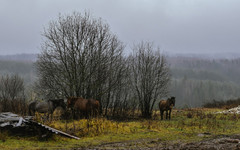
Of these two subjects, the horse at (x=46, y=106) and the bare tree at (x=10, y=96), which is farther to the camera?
the bare tree at (x=10, y=96)

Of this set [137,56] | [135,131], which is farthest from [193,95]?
[135,131]

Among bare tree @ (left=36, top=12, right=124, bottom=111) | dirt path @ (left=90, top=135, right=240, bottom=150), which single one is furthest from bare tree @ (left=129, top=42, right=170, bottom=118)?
dirt path @ (left=90, top=135, right=240, bottom=150)

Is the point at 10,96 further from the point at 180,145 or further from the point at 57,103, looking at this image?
the point at 180,145

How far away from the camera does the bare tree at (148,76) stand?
2264cm

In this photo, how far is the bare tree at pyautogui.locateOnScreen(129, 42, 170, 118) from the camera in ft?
74.3

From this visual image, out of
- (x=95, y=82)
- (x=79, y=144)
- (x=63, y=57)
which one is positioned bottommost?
(x=79, y=144)

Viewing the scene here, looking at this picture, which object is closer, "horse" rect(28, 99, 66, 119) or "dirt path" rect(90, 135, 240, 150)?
"dirt path" rect(90, 135, 240, 150)

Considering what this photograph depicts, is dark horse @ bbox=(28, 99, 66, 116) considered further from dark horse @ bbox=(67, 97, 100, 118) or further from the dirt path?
the dirt path

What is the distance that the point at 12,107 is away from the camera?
20.1 metres

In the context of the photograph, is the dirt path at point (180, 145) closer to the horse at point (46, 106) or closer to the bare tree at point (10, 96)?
the horse at point (46, 106)

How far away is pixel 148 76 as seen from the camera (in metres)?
22.7

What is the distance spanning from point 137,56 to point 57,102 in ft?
26.7

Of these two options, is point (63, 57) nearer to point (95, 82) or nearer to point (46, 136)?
point (95, 82)

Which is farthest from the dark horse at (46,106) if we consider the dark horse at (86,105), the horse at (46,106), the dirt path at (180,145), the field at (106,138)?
the dirt path at (180,145)
